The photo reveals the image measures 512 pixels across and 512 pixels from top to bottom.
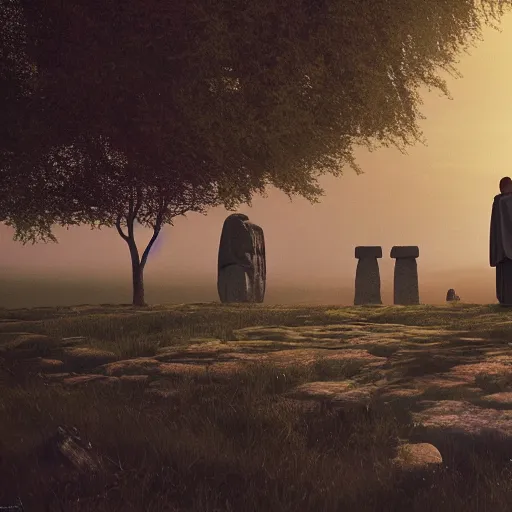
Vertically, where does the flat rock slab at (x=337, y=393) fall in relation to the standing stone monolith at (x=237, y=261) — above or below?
below

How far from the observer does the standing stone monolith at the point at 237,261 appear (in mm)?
22234

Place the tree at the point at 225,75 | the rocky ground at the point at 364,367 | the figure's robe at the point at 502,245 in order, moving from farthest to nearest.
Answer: the figure's robe at the point at 502,245 → the tree at the point at 225,75 → the rocky ground at the point at 364,367

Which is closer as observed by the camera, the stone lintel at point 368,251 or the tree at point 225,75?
the tree at point 225,75

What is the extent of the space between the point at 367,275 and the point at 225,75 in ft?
45.8

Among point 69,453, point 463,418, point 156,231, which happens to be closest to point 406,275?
point 156,231

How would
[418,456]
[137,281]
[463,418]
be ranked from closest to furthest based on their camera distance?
[418,456] → [463,418] → [137,281]

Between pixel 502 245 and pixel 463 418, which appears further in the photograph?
pixel 502 245

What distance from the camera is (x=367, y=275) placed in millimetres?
23766

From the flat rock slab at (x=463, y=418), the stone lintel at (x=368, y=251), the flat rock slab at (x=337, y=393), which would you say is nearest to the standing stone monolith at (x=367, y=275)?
the stone lintel at (x=368, y=251)

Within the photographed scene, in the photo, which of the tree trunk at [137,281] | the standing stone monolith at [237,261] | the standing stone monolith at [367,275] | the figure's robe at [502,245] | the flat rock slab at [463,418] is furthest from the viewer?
the tree trunk at [137,281]

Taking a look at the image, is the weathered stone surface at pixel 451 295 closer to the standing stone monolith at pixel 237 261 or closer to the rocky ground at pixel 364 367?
the standing stone monolith at pixel 237 261

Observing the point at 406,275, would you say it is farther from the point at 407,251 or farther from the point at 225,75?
the point at 225,75

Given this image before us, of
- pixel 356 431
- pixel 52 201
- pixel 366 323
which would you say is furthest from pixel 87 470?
pixel 52 201

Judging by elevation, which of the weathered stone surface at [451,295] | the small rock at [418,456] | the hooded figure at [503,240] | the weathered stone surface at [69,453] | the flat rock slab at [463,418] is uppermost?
the hooded figure at [503,240]
